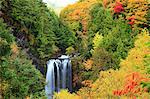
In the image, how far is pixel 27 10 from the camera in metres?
37.6

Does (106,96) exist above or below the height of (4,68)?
below

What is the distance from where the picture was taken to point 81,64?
36562 mm

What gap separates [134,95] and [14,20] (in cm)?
2069

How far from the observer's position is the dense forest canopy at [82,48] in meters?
21.0

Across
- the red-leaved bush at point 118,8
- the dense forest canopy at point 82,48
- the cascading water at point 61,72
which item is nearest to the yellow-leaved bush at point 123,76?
the dense forest canopy at point 82,48

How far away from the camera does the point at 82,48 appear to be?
125ft

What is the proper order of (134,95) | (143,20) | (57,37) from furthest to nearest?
(57,37), (143,20), (134,95)

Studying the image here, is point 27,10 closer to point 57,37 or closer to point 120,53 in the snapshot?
point 57,37

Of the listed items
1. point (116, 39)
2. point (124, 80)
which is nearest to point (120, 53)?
point (116, 39)

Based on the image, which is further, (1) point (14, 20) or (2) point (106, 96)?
(1) point (14, 20)

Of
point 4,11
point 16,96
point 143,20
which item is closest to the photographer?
point 16,96

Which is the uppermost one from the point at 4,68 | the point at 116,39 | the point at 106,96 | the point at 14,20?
the point at 14,20

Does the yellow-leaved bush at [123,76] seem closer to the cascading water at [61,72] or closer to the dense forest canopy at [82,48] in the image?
the dense forest canopy at [82,48]

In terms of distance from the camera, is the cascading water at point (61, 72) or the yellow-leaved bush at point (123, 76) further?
the cascading water at point (61, 72)
